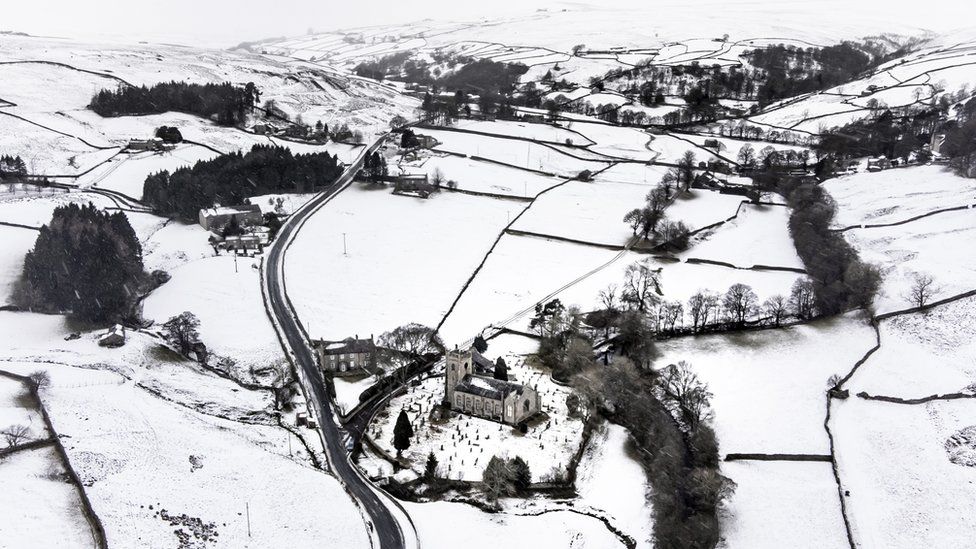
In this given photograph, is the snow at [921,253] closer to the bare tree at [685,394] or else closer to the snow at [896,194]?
the snow at [896,194]

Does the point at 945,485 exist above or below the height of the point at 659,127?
below

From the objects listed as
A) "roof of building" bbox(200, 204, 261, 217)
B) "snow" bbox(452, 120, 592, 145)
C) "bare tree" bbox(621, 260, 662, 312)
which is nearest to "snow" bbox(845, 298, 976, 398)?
"bare tree" bbox(621, 260, 662, 312)

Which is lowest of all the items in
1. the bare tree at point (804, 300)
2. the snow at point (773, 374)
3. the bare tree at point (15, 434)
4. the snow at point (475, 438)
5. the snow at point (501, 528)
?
the snow at point (501, 528)

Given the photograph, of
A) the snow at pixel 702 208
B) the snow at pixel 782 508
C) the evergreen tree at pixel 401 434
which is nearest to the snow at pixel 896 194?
the snow at pixel 702 208

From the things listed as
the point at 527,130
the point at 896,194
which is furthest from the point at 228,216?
the point at 896,194

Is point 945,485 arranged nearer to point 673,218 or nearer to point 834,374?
point 834,374

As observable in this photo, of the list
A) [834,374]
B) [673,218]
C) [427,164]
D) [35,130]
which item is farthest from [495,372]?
[35,130]
